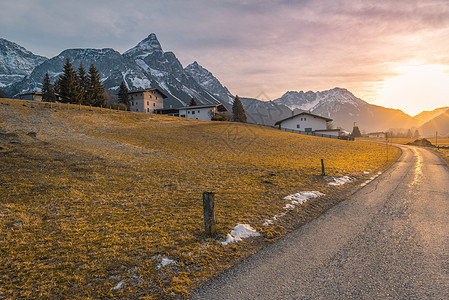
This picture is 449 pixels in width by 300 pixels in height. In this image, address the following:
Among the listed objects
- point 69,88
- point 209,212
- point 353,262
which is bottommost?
point 353,262

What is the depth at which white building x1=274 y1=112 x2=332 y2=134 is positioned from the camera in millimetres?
78562

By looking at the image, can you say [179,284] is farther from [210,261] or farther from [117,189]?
[117,189]

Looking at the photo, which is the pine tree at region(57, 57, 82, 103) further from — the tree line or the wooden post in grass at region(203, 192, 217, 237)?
the wooden post in grass at region(203, 192, 217, 237)

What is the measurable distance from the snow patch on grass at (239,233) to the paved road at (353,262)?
95 centimetres

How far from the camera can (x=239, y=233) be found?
24.3ft

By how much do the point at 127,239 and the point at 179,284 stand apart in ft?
9.09

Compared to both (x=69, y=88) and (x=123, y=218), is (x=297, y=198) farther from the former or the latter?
(x=69, y=88)

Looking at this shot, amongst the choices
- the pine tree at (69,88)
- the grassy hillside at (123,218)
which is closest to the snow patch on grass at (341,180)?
the grassy hillside at (123,218)

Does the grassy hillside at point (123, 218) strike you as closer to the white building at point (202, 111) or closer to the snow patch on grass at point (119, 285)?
the snow patch on grass at point (119, 285)

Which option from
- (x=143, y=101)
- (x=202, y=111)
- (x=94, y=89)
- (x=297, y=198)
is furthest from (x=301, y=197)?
(x=143, y=101)

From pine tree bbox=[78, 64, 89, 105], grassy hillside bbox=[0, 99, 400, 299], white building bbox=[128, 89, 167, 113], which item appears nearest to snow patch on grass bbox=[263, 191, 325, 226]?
grassy hillside bbox=[0, 99, 400, 299]

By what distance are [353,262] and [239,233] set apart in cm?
346

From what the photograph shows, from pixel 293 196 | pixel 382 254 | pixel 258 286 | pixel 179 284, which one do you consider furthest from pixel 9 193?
pixel 382 254

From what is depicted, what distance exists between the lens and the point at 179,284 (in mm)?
4836
